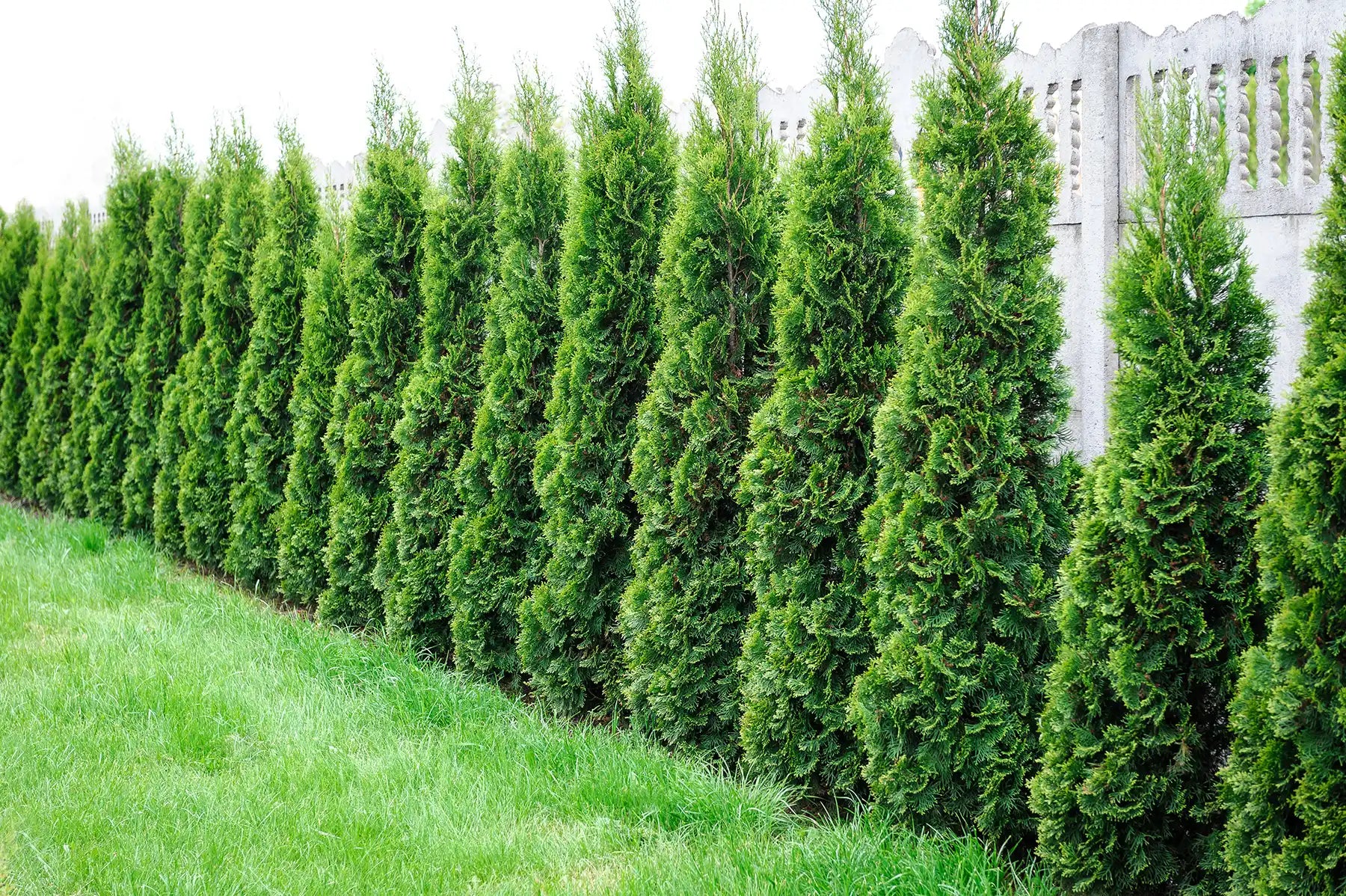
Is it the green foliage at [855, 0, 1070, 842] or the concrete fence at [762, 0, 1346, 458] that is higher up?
the concrete fence at [762, 0, 1346, 458]

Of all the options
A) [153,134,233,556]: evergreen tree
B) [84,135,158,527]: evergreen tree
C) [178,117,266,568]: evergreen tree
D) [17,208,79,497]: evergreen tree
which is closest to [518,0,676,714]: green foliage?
[178,117,266,568]: evergreen tree

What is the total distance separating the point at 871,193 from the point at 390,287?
3.82 m

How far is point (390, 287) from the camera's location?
7.32m

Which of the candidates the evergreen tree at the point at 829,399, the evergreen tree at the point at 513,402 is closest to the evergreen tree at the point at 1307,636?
the evergreen tree at the point at 829,399

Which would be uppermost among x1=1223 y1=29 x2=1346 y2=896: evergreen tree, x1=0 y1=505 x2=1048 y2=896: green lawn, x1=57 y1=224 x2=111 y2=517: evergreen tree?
x1=57 y1=224 x2=111 y2=517: evergreen tree

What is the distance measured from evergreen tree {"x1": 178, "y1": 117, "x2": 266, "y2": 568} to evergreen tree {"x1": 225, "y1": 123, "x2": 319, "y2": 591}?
0.44 metres

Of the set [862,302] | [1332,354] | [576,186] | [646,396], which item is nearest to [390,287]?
[576,186]

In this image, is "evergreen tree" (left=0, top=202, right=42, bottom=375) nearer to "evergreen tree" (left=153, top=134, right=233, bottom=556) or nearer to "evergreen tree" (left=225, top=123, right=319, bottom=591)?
"evergreen tree" (left=153, top=134, right=233, bottom=556)

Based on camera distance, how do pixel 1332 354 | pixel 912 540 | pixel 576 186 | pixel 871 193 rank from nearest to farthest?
pixel 1332 354 → pixel 912 540 → pixel 871 193 → pixel 576 186

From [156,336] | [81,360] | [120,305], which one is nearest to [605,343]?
[156,336]

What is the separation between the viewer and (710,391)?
5172mm

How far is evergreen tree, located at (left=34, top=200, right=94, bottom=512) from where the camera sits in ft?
37.8

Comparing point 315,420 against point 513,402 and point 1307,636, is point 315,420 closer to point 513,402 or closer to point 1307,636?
point 513,402

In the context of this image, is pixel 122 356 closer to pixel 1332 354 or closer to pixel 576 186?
pixel 576 186
